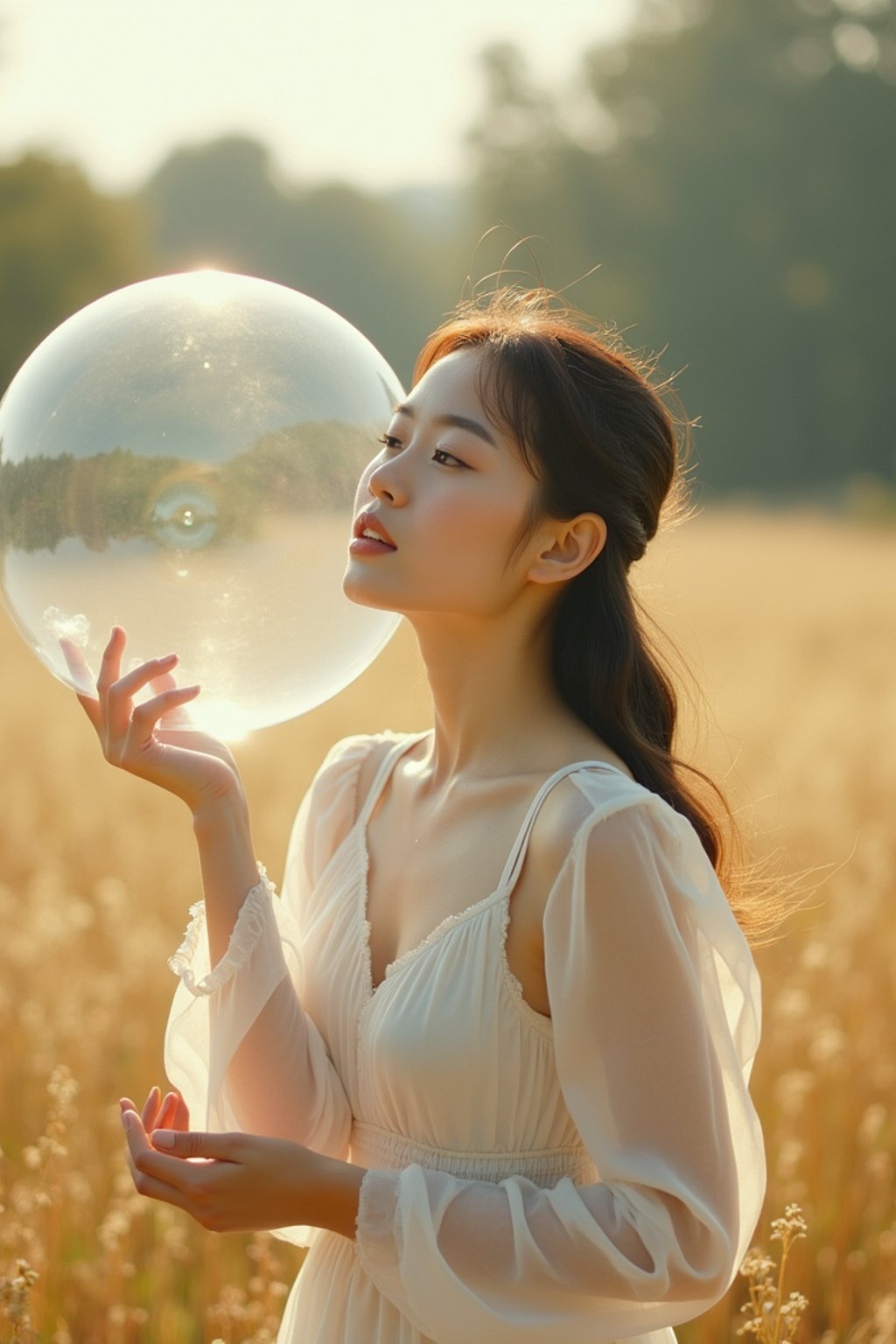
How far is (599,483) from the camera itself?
2115 millimetres

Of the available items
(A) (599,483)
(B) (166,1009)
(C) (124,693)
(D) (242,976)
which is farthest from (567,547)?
(B) (166,1009)

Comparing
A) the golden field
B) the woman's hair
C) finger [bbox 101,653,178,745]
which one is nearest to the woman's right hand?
finger [bbox 101,653,178,745]

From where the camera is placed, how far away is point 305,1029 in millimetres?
2145

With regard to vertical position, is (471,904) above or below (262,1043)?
above

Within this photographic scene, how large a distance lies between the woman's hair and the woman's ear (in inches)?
0.7

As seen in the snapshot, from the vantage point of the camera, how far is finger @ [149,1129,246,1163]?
1.86 meters

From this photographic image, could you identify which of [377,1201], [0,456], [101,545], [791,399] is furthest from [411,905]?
[791,399]

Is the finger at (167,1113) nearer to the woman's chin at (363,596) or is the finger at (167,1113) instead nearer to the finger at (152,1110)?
the finger at (152,1110)

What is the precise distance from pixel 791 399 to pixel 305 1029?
47.6m

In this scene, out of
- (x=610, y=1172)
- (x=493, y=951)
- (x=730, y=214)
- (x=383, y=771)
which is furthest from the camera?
(x=730, y=214)

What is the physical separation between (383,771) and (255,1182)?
2.34ft

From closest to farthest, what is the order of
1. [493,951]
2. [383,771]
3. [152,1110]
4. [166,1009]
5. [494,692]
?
[493,951] → [152,1110] → [494,692] → [383,771] → [166,1009]

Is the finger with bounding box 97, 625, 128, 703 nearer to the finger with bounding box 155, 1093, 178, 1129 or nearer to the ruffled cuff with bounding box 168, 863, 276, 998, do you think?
the ruffled cuff with bounding box 168, 863, 276, 998

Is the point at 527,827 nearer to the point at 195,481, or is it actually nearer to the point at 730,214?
the point at 195,481
